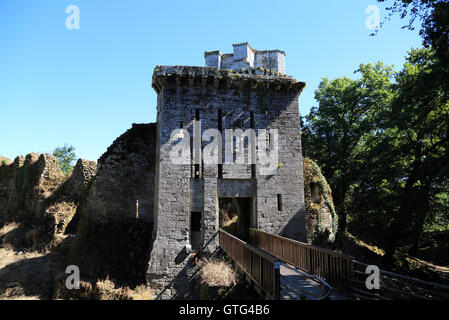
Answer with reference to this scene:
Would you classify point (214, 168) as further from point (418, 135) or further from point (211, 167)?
point (418, 135)

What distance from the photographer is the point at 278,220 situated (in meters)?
11.6

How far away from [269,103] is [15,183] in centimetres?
1644

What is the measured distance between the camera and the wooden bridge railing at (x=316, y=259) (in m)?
5.91

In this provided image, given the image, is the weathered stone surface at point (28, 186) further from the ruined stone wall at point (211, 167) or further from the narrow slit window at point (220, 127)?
the narrow slit window at point (220, 127)

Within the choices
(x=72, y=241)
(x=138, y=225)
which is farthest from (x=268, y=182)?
(x=72, y=241)

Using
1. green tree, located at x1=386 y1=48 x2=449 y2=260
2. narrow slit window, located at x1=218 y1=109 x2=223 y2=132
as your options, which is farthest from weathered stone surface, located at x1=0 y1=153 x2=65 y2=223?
green tree, located at x1=386 y1=48 x2=449 y2=260

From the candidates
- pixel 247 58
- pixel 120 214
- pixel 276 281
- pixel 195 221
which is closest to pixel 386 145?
pixel 195 221

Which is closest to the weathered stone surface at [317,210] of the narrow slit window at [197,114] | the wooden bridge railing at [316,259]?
the wooden bridge railing at [316,259]

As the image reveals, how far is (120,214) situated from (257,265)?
330 inches

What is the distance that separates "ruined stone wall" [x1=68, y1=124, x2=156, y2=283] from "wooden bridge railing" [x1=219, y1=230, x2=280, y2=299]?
14.8 ft

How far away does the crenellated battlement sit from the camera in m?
31.0

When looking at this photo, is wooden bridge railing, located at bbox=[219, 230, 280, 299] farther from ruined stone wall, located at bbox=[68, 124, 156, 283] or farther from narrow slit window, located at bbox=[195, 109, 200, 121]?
narrow slit window, located at bbox=[195, 109, 200, 121]

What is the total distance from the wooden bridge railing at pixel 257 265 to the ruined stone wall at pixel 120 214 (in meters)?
4.51
